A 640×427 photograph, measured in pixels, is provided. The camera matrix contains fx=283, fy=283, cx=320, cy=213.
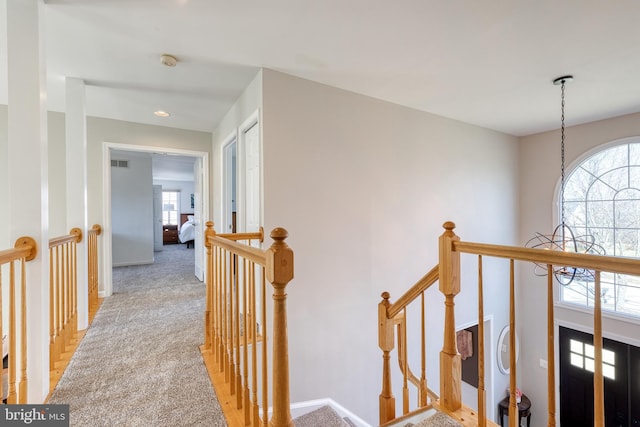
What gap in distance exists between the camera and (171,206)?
35.2 ft

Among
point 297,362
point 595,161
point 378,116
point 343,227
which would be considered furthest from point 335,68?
point 595,161

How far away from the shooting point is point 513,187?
480cm

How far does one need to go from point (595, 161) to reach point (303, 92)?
452 centimetres

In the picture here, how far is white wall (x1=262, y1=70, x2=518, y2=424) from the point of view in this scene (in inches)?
101

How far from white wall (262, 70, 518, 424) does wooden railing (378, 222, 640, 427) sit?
781 mm

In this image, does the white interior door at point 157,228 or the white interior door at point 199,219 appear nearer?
the white interior door at point 199,219

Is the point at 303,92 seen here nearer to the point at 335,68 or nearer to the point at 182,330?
the point at 335,68

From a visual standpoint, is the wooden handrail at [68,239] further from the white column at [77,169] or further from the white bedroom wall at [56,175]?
the white bedroom wall at [56,175]

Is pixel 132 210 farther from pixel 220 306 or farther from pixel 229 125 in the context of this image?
pixel 220 306

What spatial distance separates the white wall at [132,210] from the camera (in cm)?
546

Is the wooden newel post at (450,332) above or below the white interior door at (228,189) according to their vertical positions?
below

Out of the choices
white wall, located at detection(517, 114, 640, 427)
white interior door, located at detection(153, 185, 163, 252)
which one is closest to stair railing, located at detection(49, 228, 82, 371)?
white interior door, located at detection(153, 185, 163, 252)

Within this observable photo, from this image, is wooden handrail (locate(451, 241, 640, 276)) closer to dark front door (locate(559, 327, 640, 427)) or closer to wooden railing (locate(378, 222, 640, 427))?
wooden railing (locate(378, 222, 640, 427))

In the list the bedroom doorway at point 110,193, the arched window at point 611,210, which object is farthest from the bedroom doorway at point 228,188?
the arched window at point 611,210
